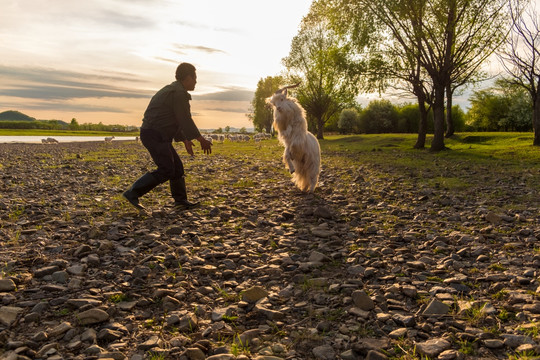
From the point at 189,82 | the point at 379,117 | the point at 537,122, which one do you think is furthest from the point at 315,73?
the point at 189,82

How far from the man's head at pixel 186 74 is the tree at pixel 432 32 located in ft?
66.7

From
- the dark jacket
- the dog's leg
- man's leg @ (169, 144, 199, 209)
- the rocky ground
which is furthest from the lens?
the dog's leg

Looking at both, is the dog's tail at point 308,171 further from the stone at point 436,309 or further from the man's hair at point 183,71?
the stone at point 436,309

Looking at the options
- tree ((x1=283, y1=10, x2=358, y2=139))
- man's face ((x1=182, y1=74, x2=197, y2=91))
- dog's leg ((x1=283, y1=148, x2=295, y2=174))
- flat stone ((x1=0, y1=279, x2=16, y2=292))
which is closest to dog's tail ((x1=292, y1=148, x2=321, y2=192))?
dog's leg ((x1=283, y1=148, x2=295, y2=174))

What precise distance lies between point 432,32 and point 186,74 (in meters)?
22.9

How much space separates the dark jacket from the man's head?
0.14 meters

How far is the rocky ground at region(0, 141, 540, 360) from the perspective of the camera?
349 cm

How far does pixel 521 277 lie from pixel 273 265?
134 inches

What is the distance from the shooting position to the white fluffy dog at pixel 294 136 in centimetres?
1091

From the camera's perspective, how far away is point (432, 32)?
25484 millimetres

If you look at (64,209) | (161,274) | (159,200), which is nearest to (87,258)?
(161,274)

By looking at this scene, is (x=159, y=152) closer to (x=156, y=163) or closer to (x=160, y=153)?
(x=160, y=153)

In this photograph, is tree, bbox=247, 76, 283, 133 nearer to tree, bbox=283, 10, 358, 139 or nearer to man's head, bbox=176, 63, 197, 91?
tree, bbox=283, 10, 358, 139

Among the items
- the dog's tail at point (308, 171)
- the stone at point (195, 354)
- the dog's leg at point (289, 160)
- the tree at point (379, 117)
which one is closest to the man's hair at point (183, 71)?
the dog's leg at point (289, 160)
